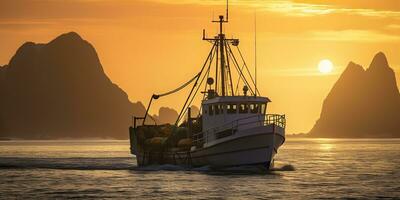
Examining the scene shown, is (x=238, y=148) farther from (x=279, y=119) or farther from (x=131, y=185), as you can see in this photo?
(x=131, y=185)

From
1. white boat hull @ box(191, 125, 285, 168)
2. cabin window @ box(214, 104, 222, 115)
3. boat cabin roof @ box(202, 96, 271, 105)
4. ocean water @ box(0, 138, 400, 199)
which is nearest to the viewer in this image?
ocean water @ box(0, 138, 400, 199)

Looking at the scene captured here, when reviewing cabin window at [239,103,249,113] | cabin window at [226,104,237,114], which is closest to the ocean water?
cabin window at [226,104,237,114]

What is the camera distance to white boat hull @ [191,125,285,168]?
7106cm

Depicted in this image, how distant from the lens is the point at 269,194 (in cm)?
5866

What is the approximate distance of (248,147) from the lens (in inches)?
2820

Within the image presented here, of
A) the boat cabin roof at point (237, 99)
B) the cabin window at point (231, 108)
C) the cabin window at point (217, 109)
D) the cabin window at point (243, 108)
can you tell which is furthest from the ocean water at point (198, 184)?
the boat cabin roof at point (237, 99)

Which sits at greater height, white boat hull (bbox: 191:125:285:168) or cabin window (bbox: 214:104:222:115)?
cabin window (bbox: 214:104:222:115)

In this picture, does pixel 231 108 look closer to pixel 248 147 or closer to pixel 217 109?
pixel 217 109

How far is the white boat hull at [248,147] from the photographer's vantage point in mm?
71062

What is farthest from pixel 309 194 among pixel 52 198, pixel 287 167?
pixel 287 167

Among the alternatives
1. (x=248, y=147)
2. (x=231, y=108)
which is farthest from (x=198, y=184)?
(x=231, y=108)

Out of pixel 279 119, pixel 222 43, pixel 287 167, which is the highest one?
pixel 222 43

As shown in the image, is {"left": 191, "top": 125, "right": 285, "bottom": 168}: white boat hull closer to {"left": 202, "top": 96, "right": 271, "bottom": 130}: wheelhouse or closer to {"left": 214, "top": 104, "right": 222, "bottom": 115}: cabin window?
{"left": 202, "top": 96, "right": 271, "bottom": 130}: wheelhouse

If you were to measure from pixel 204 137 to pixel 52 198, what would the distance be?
2266 cm
